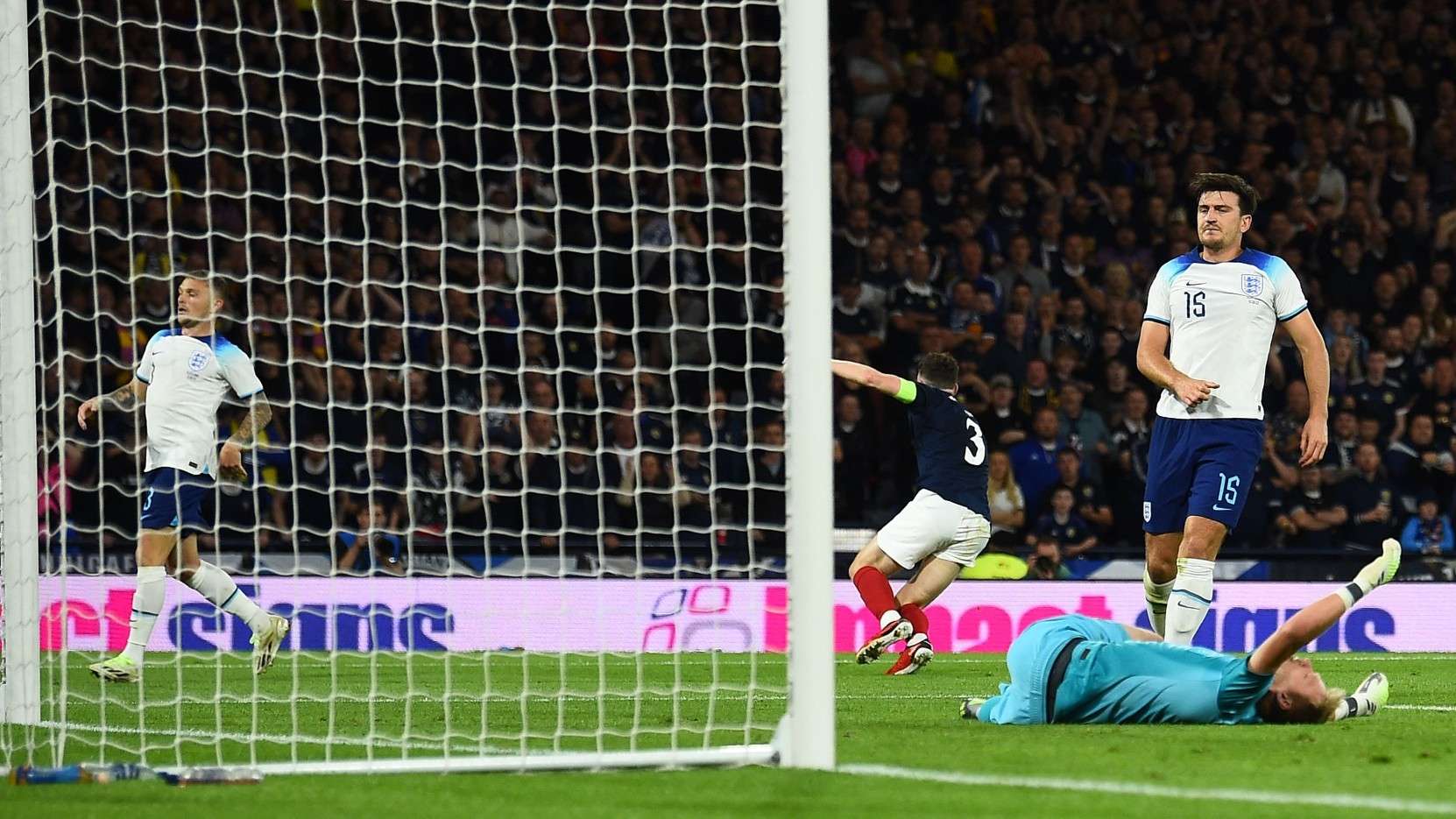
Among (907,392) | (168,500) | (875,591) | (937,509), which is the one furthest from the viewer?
(937,509)

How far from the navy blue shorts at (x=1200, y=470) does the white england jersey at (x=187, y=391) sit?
4.46 metres

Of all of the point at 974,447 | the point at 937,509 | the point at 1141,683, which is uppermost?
the point at 974,447

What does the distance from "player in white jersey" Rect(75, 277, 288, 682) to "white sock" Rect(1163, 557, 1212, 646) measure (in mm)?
4380

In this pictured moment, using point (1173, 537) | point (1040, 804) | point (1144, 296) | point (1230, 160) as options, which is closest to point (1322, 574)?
point (1144, 296)

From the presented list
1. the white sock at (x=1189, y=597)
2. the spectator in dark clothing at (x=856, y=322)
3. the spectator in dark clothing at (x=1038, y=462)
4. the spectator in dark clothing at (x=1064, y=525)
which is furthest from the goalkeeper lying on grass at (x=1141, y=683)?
the spectator in dark clothing at (x=856, y=322)

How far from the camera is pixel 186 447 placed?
957cm

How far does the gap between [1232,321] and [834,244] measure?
8154 mm

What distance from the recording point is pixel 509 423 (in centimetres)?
1344

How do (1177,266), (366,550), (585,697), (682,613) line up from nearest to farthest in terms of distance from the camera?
(1177,266), (585,697), (682,613), (366,550)

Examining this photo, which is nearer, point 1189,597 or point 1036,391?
point 1189,597

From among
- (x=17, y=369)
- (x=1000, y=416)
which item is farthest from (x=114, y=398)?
(x=1000, y=416)

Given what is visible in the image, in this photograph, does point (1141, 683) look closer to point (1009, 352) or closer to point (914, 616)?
point (914, 616)

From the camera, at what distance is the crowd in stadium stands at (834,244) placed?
13641 mm

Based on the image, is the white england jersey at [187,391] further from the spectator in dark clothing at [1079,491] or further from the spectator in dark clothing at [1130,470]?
the spectator in dark clothing at [1130,470]
